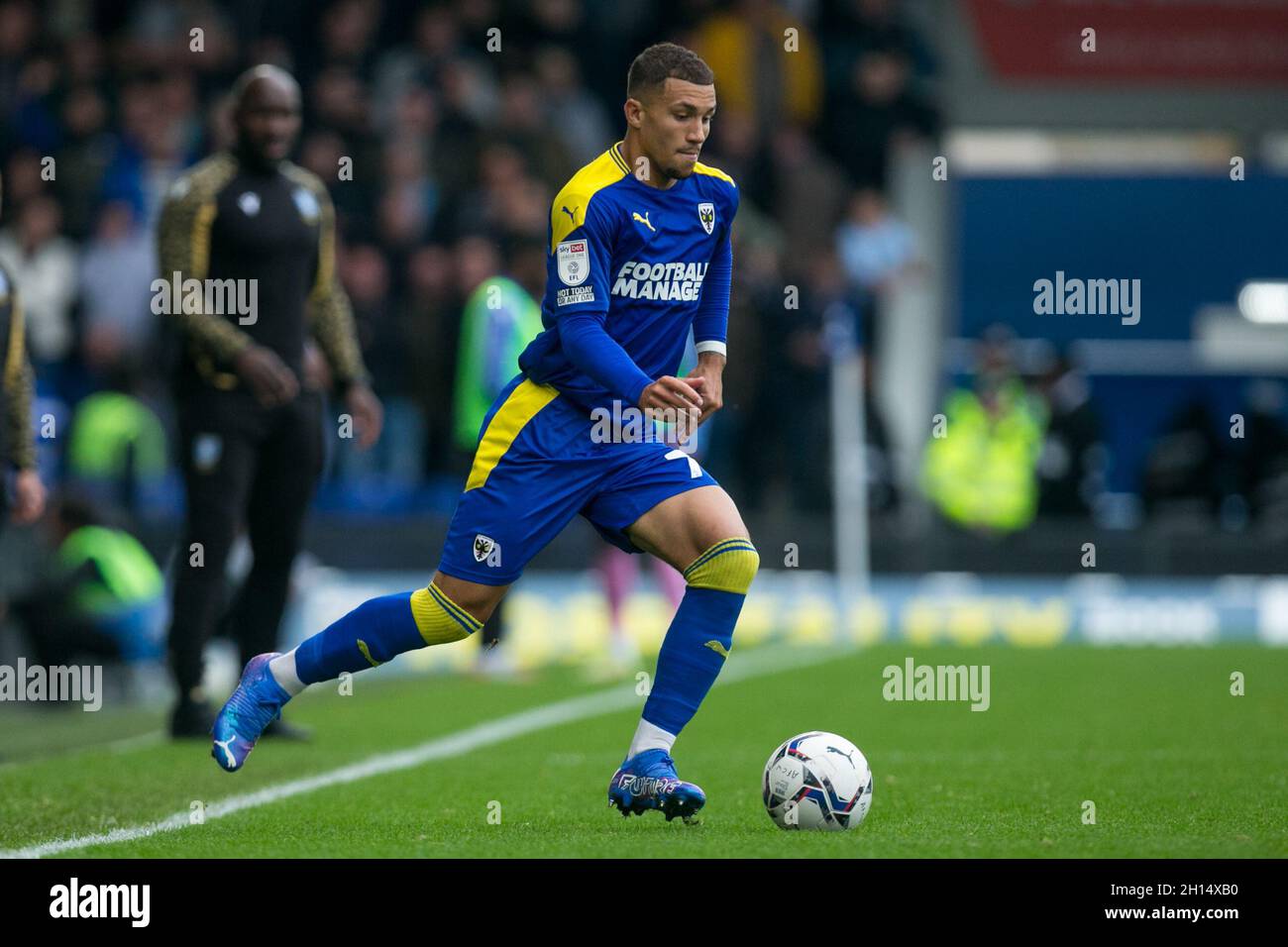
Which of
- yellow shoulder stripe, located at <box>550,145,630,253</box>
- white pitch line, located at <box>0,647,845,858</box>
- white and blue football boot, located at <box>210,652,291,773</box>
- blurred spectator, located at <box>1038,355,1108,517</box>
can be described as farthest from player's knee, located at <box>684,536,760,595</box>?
blurred spectator, located at <box>1038,355,1108,517</box>

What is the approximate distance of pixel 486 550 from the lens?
6383mm

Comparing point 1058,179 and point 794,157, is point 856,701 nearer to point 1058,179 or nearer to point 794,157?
point 794,157

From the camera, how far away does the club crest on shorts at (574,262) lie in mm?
6254

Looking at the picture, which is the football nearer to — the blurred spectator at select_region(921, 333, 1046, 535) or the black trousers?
the black trousers

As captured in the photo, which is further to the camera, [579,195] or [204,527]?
[204,527]

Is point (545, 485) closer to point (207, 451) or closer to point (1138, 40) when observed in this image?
point (207, 451)

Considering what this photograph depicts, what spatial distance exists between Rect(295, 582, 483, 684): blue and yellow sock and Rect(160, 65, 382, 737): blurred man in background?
2446 millimetres

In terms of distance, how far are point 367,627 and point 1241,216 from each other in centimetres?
1515

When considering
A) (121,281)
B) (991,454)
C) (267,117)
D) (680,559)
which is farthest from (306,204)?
(991,454)

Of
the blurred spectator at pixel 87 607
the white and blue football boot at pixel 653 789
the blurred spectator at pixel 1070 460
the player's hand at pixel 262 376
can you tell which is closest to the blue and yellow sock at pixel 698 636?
the white and blue football boot at pixel 653 789

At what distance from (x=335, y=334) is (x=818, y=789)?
405 centimetres

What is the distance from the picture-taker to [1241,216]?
65.7 feet
